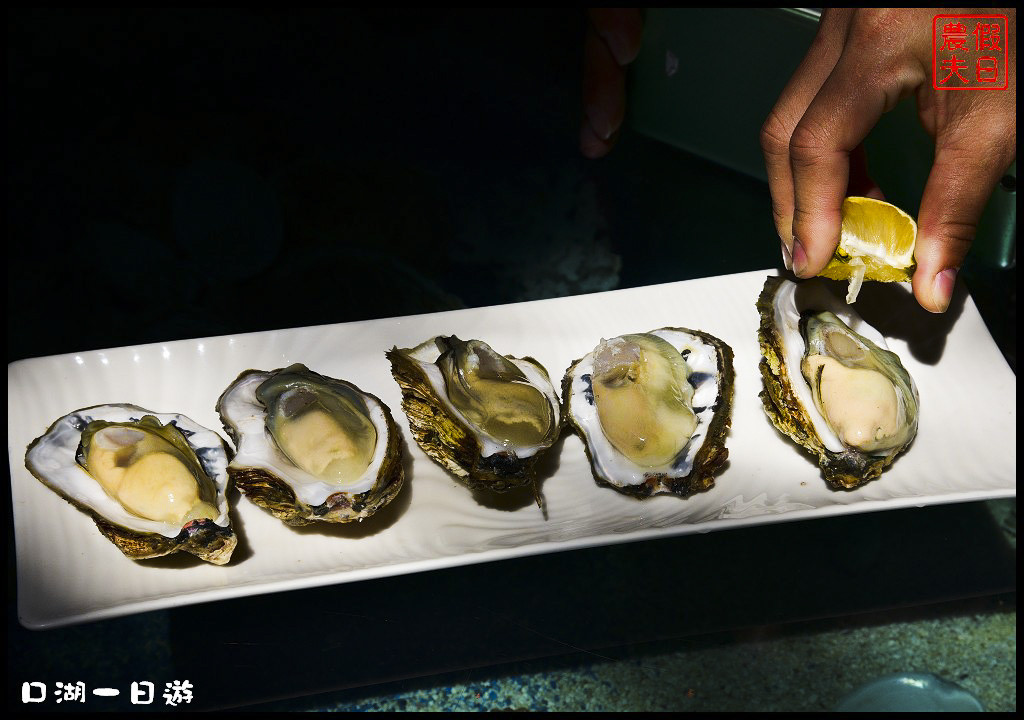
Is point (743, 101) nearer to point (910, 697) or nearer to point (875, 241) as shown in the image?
point (875, 241)

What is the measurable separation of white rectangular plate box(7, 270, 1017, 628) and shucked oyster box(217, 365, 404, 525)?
0.06 metres

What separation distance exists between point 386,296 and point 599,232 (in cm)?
33

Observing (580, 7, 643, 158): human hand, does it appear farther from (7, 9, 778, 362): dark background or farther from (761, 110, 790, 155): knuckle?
(761, 110, 790, 155): knuckle

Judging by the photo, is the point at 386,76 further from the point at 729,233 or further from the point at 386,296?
the point at 729,233

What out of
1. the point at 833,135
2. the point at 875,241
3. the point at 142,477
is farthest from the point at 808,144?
the point at 142,477

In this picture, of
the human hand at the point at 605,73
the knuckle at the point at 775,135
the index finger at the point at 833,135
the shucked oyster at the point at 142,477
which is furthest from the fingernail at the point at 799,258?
the shucked oyster at the point at 142,477

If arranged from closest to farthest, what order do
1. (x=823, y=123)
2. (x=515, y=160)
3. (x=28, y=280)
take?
(x=823, y=123) < (x=28, y=280) < (x=515, y=160)

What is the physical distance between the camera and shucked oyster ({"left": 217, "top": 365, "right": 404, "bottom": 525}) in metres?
0.95

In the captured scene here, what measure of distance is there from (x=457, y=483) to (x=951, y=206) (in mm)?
634

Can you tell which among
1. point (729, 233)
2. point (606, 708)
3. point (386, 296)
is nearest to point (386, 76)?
point (386, 296)

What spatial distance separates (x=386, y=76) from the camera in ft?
4.55

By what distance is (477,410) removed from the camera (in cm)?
99

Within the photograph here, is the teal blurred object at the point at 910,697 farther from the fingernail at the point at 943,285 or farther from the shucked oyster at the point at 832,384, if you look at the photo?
the fingernail at the point at 943,285

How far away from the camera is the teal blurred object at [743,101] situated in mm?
1170
